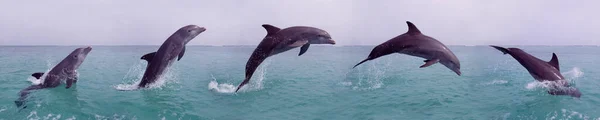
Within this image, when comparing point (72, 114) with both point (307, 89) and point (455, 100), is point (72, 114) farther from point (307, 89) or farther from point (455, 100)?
point (455, 100)

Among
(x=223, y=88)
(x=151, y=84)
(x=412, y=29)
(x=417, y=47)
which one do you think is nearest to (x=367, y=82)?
(x=223, y=88)

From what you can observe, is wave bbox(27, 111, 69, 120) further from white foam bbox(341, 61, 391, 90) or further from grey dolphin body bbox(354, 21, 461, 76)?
white foam bbox(341, 61, 391, 90)

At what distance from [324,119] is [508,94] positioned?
11040 millimetres

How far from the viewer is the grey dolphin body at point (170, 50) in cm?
1231

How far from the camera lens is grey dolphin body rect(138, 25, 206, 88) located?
40.4 feet

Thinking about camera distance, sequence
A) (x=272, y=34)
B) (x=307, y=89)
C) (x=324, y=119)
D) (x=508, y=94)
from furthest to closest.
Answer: (x=307, y=89)
(x=508, y=94)
(x=324, y=119)
(x=272, y=34)

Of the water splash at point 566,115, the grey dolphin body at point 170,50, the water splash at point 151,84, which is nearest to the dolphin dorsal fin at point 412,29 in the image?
the water splash at point 566,115

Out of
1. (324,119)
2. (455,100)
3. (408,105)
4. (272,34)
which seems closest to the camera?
(272,34)

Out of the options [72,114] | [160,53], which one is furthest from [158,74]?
[72,114]

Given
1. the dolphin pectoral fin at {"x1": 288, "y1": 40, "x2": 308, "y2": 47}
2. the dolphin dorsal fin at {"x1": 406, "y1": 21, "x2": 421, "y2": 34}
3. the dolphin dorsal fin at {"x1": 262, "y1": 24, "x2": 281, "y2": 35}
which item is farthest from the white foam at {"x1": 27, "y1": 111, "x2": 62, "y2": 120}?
the dolphin dorsal fin at {"x1": 406, "y1": 21, "x2": 421, "y2": 34}

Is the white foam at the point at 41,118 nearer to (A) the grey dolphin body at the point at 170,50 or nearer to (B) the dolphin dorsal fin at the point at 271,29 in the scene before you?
(A) the grey dolphin body at the point at 170,50

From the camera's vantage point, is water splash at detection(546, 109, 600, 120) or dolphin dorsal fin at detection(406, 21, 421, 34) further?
water splash at detection(546, 109, 600, 120)

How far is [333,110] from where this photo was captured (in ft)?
42.8

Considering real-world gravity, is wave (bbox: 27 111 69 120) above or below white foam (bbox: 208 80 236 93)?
above
